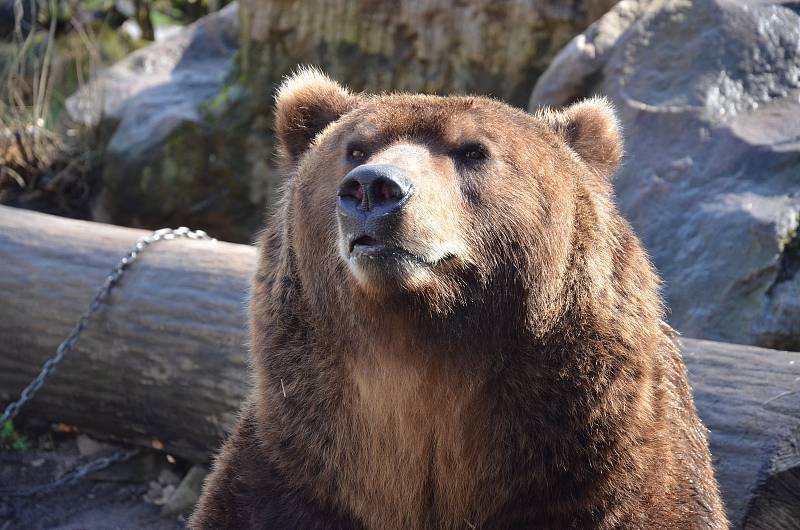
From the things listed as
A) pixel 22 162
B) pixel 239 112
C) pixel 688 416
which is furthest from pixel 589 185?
pixel 22 162

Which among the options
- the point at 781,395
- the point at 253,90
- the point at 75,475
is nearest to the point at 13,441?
the point at 75,475

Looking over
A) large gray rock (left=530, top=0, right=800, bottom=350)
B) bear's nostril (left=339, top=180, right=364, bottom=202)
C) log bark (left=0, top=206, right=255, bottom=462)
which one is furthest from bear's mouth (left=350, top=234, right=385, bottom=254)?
large gray rock (left=530, top=0, right=800, bottom=350)

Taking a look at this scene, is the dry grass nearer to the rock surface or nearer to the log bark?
the rock surface

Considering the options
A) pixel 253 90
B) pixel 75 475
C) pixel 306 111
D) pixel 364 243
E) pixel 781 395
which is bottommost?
pixel 75 475

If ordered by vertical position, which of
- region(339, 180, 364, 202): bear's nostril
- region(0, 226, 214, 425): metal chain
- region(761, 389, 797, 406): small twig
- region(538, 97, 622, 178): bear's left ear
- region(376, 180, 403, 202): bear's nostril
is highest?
region(376, 180, 403, 202): bear's nostril

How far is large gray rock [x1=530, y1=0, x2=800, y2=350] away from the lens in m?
5.72

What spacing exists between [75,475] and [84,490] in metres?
0.10

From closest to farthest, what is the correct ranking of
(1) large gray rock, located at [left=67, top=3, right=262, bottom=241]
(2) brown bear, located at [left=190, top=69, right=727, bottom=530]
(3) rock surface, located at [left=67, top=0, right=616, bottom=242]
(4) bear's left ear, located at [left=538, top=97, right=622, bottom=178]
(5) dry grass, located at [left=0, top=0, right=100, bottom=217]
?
(2) brown bear, located at [left=190, top=69, right=727, bottom=530], (4) bear's left ear, located at [left=538, top=97, right=622, bottom=178], (3) rock surface, located at [left=67, top=0, right=616, bottom=242], (1) large gray rock, located at [left=67, top=3, right=262, bottom=241], (5) dry grass, located at [left=0, top=0, right=100, bottom=217]

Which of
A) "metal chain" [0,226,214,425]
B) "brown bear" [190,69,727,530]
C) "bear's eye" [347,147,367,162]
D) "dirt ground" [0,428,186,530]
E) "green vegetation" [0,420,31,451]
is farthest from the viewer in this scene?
"green vegetation" [0,420,31,451]

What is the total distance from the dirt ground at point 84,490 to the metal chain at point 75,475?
0.02 metres

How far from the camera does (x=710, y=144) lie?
6.44 m

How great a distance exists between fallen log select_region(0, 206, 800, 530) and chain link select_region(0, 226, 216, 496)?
0.04 m

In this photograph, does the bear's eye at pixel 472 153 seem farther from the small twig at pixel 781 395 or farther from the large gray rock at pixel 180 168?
the large gray rock at pixel 180 168

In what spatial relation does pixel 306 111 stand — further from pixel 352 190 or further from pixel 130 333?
pixel 130 333
